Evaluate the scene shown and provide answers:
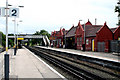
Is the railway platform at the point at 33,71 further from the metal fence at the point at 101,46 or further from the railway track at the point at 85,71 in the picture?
the metal fence at the point at 101,46

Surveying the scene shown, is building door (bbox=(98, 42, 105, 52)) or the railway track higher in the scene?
building door (bbox=(98, 42, 105, 52))

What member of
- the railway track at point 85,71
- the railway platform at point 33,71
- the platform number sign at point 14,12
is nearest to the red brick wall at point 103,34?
the railway track at point 85,71

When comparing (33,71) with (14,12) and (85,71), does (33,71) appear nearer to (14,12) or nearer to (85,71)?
(85,71)

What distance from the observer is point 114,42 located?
3284 cm

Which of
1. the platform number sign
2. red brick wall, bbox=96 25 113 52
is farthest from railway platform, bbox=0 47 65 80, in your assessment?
red brick wall, bbox=96 25 113 52

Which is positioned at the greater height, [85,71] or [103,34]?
[103,34]

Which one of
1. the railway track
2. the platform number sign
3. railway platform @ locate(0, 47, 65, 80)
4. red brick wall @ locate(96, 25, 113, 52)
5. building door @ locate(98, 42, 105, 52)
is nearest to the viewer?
the platform number sign

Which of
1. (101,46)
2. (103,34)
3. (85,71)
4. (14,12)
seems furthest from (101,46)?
(14,12)

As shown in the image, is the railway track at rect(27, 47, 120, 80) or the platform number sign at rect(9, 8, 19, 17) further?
the railway track at rect(27, 47, 120, 80)

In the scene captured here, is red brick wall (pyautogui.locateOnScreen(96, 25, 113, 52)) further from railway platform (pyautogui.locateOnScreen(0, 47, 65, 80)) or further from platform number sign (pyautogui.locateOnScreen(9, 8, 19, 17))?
platform number sign (pyautogui.locateOnScreen(9, 8, 19, 17))

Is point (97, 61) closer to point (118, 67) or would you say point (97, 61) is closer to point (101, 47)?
point (118, 67)

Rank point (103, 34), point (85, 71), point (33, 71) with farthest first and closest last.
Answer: point (103, 34) → point (85, 71) → point (33, 71)

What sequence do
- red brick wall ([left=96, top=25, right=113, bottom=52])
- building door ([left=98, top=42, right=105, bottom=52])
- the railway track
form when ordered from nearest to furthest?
the railway track, building door ([left=98, top=42, right=105, bottom=52]), red brick wall ([left=96, top=25, right=113, bottom=52])

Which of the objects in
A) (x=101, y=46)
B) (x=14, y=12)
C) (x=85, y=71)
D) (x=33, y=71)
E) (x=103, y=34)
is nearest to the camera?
(x=14, y=12)
